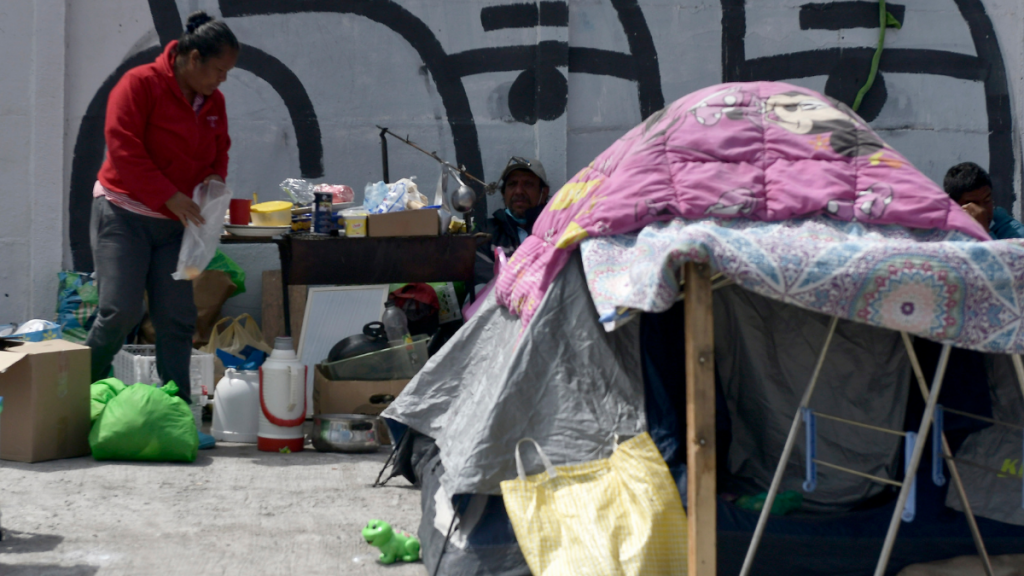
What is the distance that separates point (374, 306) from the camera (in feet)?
17.9

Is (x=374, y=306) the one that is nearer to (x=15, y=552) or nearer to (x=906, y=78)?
(x=15, y=552)

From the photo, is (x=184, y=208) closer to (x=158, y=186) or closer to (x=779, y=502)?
(x=158, y=186)

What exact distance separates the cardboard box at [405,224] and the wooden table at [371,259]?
3 centimetres

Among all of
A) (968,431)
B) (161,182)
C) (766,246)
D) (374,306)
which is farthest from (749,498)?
(374,306)

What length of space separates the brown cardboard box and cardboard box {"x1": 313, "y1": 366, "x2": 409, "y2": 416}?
112cm

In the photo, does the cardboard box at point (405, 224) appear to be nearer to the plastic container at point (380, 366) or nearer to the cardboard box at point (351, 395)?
the plastic container at point (380, 366)

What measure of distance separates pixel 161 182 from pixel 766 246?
2.80 metres

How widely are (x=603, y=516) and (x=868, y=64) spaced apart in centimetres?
519

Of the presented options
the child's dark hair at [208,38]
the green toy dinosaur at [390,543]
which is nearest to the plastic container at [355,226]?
the child's dark hair at [208,38]

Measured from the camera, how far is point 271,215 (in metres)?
4.84

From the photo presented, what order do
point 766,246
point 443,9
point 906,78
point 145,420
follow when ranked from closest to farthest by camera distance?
1. point 766,246
2. point 145,420
3. point 443,9
4. point 906,78

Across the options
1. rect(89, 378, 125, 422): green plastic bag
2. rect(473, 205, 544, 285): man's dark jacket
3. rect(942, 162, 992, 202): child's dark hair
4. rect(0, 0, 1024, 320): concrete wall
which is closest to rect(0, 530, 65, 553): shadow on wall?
rect(89, 378, 125, 422): green plastic bag

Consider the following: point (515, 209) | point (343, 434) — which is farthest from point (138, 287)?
point (515, 209)

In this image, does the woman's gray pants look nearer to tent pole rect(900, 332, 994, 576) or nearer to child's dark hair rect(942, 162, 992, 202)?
tent pole rect(900, 332, 994, 576)
